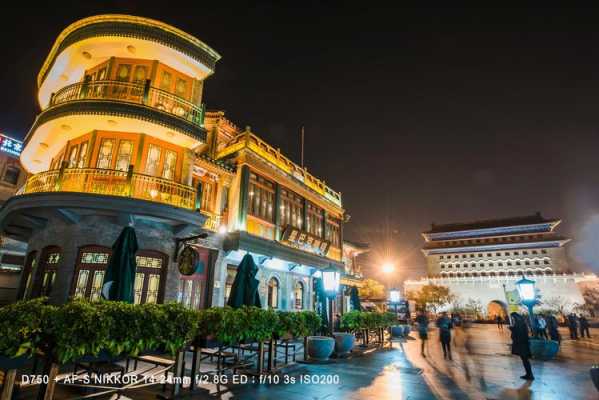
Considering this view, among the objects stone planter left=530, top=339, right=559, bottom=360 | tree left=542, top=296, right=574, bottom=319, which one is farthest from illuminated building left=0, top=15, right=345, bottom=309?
tree left=542, top=296, right=574, bottom=319

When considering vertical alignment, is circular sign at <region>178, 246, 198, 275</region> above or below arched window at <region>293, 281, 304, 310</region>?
above

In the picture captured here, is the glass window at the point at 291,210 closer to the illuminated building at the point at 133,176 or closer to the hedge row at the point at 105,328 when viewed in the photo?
the illuminated building at the point at 133,176

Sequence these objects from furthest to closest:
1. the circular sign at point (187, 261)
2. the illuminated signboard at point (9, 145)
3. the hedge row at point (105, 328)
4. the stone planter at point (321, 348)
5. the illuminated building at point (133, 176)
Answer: the illuminated signboard at point (9, 145)
the circular sign at point (187, 261)
the illuminated building at point (133, 176)
the stone planter at point (321, 348)
the hedge row at point (105, 328)

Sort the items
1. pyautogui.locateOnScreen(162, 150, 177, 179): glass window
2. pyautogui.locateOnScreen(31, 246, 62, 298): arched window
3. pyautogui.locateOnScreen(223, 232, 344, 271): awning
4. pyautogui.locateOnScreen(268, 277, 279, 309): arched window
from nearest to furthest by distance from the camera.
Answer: pyautogui.locateOnScreen(31, 246, 62, 298): arched window < pyautogui.locateOnScreen(162, 150, 177, 179): glass window < pyautogui.locateOnScreen(223, 232, 344, 271): awning < pyautogui.locateOnScreen(268, 277, 279, 309): arched window

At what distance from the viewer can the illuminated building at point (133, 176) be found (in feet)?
35.6

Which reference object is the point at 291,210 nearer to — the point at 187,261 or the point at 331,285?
the point at 331,285

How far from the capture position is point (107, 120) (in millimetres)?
11977

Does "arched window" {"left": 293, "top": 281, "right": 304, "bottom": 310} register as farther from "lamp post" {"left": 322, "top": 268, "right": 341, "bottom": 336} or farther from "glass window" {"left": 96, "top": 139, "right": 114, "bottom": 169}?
"glass window" {"left": 96, "top": 139, "right": 114, "bottom": 169}

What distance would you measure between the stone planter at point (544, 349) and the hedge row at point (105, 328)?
12124mm

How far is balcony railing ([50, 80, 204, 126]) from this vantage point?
40.1 ft

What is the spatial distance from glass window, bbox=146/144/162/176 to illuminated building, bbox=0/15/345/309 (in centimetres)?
4

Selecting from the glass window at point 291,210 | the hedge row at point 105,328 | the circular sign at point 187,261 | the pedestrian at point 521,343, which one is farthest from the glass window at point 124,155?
the pedestrian at point 521,343

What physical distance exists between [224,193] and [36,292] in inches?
328

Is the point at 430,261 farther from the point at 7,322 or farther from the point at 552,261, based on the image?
the point at 7,322
